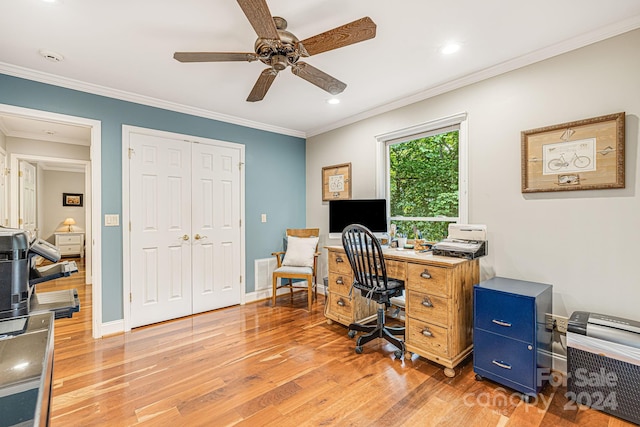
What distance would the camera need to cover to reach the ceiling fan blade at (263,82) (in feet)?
6.85

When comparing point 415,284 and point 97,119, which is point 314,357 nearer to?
point 415,284

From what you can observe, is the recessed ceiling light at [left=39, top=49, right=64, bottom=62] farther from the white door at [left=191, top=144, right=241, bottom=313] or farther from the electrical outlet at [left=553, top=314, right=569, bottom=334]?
the electrical outlet at [left=553, top=314, right=569, bottom=334]

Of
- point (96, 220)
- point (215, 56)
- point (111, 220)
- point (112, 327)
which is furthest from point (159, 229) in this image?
point (215, 56)

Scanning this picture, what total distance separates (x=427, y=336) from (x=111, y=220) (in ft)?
10.2

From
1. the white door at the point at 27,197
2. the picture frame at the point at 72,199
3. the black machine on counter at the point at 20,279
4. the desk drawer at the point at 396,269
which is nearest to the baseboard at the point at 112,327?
the black machine on counter at the point at 20,279

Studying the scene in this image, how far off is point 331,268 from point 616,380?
2.18 m

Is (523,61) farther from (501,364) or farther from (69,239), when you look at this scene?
(69,239)

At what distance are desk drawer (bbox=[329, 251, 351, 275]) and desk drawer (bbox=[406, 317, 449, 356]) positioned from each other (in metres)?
0.78

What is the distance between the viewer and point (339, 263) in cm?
308

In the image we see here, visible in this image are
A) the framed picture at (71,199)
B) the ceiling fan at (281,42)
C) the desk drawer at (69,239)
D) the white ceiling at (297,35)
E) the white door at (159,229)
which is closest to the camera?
the ceiling fan at (281,42)

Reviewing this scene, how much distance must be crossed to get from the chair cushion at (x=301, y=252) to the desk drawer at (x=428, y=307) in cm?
167

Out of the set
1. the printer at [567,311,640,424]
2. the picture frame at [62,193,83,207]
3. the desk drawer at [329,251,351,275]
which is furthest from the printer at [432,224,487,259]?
the picture frame at [62,193,83,207]

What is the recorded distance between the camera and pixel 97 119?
9.60ft

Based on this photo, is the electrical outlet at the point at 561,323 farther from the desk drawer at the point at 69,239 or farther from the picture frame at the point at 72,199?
the picture frame at the point at 72,199
